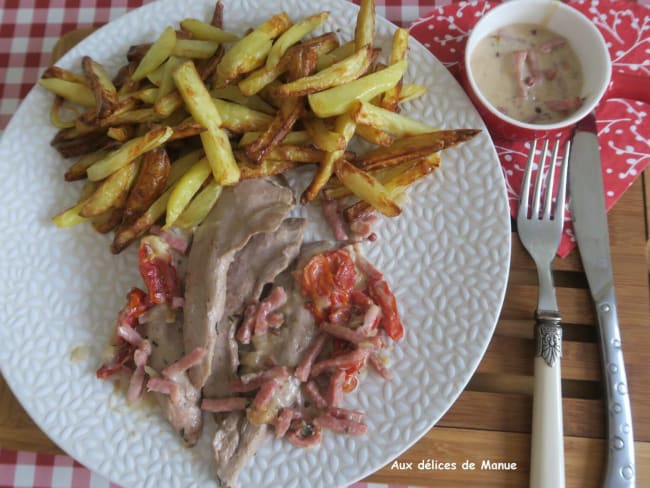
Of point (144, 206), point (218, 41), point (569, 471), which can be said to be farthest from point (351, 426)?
point (218, 41)

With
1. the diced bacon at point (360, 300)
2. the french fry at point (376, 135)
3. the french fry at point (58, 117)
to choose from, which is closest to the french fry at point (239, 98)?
the french fry at point (376, 135)

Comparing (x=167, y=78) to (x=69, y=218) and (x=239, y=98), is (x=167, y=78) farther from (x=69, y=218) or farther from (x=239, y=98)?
(x=69, y=218)

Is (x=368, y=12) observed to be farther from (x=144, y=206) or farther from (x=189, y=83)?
(x=144, y=206)

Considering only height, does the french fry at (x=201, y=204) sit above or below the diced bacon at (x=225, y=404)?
above

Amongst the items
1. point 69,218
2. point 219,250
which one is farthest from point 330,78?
point 69,218

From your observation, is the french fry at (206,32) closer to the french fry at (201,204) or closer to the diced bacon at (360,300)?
the french fry at (201,204)

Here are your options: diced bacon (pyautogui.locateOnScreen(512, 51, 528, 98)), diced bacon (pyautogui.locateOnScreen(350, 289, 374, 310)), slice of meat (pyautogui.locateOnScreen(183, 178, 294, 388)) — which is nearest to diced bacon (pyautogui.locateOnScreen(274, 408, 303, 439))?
slice of meat (pyautogui.locateOnScreen(183, 178, 294, 388))
